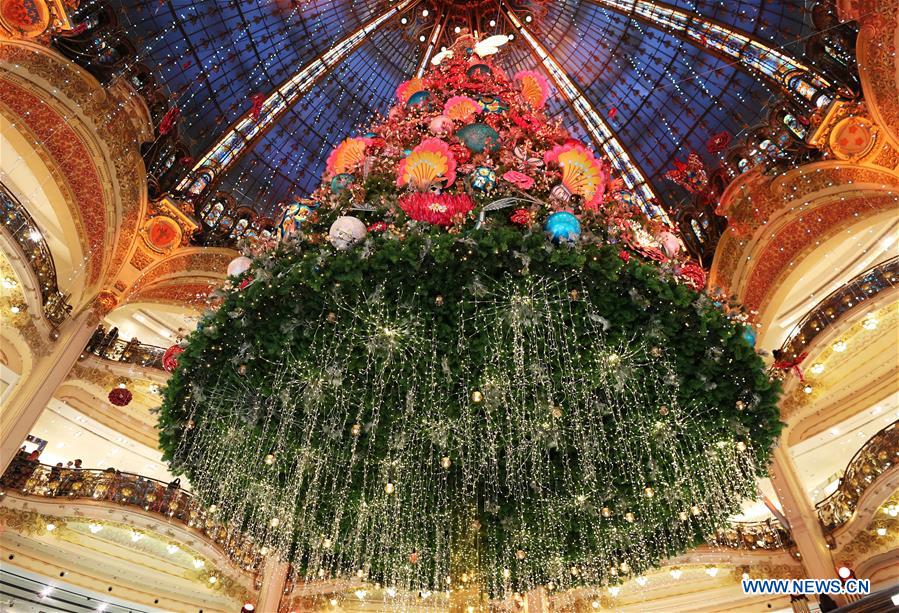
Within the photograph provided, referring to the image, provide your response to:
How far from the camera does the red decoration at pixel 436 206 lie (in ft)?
14.0

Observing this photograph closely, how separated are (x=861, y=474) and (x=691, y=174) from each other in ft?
22.6

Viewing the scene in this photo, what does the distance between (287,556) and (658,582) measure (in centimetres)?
1093

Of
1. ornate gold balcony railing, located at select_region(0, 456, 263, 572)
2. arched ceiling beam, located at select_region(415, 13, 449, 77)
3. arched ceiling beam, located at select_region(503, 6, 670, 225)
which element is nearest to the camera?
ornate gold balcony railing, located at select_region(0, 456, 263, 572)

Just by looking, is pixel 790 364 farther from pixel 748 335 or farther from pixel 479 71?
pixel 479 71

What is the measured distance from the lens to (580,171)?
4.88 meters

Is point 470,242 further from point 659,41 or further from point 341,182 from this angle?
point 659,41

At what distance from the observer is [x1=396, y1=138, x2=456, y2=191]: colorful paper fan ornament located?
447cm

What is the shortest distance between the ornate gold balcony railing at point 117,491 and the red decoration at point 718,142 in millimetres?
12809

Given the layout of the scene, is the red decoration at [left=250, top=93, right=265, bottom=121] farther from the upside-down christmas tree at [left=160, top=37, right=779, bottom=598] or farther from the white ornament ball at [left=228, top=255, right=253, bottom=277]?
the white ornament ball at [left=228, top=255, right=253, bottom=277]

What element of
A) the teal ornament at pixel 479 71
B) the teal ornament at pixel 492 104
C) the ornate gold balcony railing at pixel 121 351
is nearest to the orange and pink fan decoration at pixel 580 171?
the teal ornament at pixel 492 104

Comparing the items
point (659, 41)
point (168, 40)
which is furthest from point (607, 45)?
point (168, 40)

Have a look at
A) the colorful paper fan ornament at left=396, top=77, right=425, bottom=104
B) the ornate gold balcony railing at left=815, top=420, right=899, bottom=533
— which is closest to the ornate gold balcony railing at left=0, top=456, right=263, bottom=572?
the colorful paper fan ornament at left=396, top=77, right=425, bottom=104

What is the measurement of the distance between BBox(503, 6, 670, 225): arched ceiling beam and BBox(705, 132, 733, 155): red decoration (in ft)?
5.12

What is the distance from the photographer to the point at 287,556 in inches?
244
